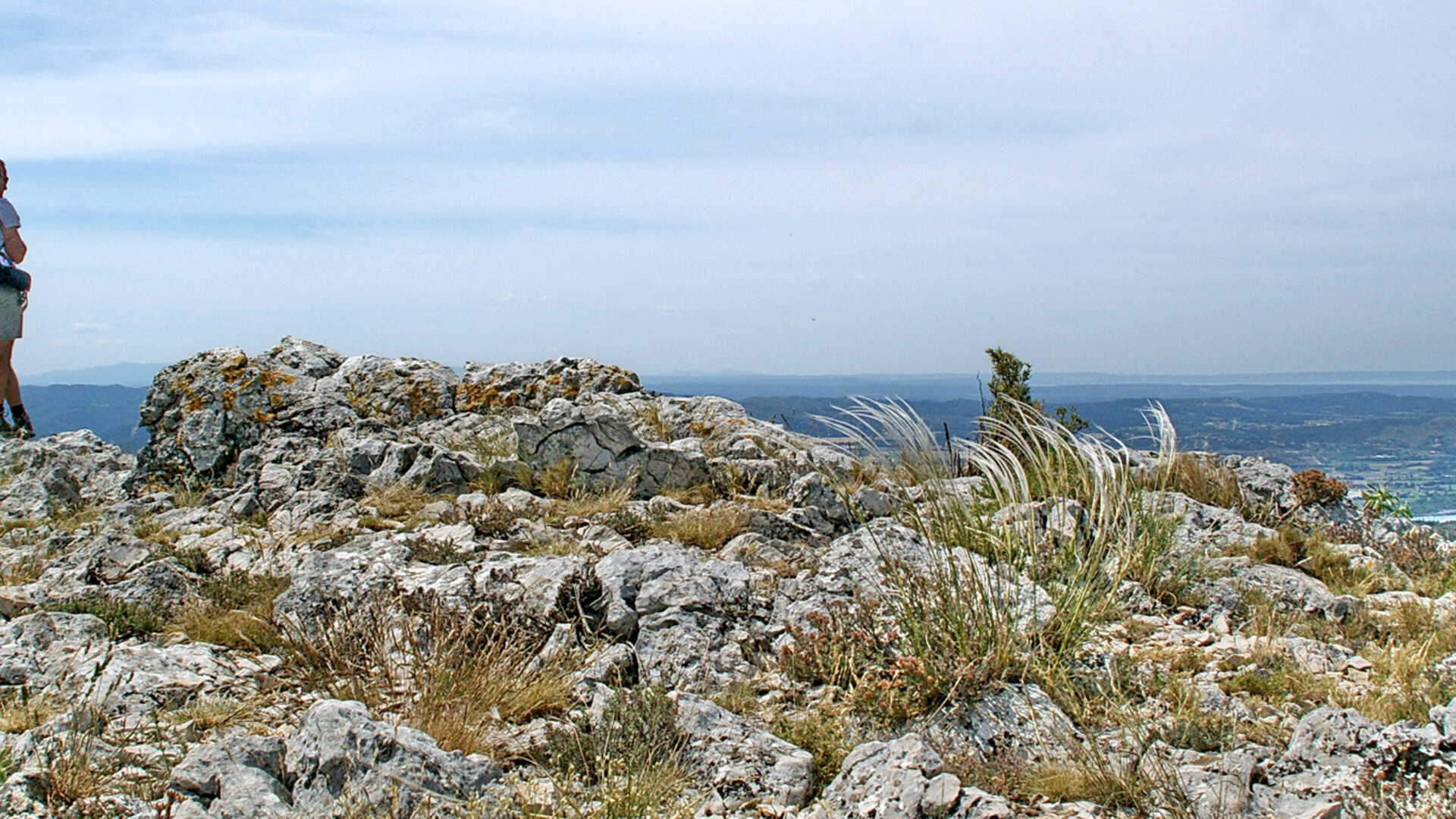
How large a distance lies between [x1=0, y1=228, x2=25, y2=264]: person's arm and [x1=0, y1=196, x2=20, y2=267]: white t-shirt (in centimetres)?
3

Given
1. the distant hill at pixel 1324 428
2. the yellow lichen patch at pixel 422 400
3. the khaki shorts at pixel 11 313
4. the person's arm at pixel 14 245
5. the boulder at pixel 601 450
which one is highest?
the person's arm at pixel 14 245

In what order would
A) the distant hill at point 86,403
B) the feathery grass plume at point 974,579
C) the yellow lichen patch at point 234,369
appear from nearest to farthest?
the feathery grass plume at point 974,579 < the yellow lichen patch at point 234,369 < the distant hill at point 86,403

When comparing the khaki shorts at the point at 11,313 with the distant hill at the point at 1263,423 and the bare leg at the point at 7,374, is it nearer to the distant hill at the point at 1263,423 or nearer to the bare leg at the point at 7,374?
the bare leg at the point at 7,374

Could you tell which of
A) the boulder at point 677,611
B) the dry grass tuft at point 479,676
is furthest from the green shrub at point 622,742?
the boulder at point 677,611

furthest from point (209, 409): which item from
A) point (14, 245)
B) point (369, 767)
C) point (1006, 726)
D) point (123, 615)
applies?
point (1006, 726)

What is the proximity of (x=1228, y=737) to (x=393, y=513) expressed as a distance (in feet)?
23.0

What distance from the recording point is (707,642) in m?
5.64

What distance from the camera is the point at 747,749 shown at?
431 cm

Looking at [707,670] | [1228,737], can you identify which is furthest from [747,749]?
[1228,737]

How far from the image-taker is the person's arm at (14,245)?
338 inches

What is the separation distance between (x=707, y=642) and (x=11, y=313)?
322 inches

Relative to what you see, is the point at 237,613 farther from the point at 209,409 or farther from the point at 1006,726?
the point at 209,409

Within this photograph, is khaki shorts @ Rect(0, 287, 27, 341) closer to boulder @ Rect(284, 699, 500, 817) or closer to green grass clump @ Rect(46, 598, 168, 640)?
green grass clump @ Rect(46, 598, 168, 640)

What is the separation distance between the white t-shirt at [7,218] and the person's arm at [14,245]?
0.09 feet
